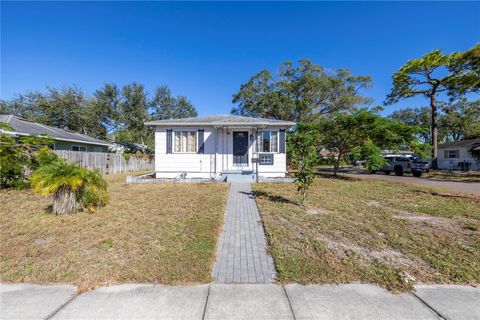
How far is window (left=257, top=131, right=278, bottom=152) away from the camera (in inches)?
480

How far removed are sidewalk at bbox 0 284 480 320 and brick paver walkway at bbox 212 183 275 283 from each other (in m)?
0.23

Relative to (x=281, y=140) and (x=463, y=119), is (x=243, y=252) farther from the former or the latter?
(x=463, y=119)

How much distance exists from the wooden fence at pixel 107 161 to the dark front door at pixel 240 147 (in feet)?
27.5

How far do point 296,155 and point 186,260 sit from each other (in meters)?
4.63

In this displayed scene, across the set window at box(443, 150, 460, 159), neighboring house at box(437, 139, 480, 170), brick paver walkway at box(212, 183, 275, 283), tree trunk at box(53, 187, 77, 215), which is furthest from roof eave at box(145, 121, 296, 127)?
window at box(443, 150, 460, 159)

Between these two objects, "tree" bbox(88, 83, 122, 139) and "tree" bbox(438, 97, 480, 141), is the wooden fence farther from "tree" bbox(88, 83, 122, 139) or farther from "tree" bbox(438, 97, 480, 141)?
"tree" bbox(438, 97, 480, 141)

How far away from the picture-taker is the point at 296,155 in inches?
262

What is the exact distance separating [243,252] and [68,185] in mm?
4778

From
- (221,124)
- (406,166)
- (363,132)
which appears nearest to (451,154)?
(406,166)

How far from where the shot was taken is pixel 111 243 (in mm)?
3777

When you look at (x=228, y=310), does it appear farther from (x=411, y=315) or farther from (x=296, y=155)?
(x=296, y=155)

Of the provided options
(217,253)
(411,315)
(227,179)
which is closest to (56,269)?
(217,253)

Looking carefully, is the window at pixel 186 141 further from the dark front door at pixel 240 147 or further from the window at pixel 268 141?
the window at pixel 268 141

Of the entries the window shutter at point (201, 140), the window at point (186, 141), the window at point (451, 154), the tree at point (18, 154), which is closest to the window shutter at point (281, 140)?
the window shutter at point (201, 140)
